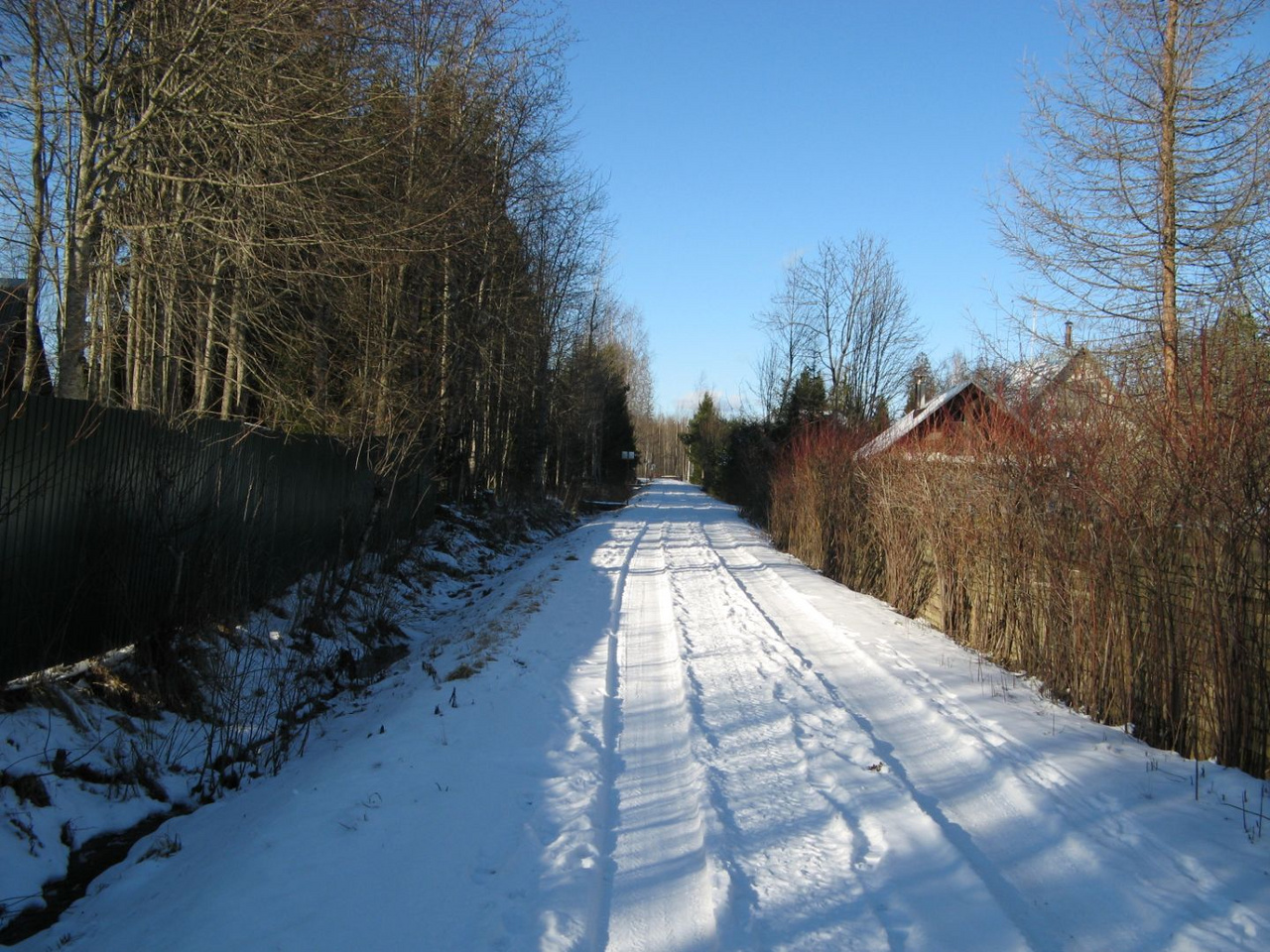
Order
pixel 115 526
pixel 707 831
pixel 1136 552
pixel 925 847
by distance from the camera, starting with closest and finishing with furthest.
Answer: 1. pixel 925 847
2. pixel 707 831
3. pixel 1136 552
4. pixel 115 526

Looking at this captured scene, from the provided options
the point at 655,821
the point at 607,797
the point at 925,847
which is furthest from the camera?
the point at 607,797

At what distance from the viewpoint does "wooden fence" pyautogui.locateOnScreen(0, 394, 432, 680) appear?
217 inches

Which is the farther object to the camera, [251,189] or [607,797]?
[251,189]

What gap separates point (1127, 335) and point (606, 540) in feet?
41.0

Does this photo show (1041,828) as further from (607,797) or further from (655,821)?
(607,797)

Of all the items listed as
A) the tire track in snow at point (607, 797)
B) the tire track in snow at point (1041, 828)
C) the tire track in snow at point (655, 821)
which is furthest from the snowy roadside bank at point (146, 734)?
the tire track in snow at point (1041, 828)

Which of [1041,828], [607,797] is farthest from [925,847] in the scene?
[607,797]

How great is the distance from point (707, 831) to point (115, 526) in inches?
213

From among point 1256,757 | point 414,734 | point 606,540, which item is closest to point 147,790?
point 414,734

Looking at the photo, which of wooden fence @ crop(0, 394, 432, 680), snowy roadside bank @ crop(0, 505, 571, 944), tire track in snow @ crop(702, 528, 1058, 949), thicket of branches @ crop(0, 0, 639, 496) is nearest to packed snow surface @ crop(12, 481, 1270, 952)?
tire track in snow @ crop(702, 528, 1058, 949)

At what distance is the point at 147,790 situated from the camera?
16.8 ft

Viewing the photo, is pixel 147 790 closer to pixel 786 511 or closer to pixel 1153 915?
pixel 1153 915

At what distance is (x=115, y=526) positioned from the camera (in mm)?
6418

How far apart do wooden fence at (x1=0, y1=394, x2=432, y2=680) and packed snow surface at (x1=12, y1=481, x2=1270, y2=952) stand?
1896 mm
